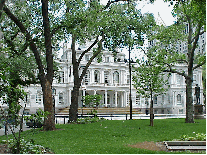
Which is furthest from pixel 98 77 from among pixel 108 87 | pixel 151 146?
pixel 151 146

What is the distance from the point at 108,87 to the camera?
57.9 m

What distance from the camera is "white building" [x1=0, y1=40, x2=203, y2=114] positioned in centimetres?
5694

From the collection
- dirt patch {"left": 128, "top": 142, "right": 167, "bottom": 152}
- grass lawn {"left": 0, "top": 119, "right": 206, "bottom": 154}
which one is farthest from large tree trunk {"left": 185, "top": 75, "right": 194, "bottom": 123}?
dirt patch {"left": 128, "top": 142, "right": 167, "bottom": 152}

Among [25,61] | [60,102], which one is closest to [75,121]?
[25,61]

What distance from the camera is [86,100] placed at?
3114 cm

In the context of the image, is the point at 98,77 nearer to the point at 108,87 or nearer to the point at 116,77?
the point at 108,87

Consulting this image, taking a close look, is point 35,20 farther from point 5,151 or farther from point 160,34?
point 5,151

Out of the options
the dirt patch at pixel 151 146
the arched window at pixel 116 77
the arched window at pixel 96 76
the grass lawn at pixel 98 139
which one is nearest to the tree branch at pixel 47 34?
the grass lawn at pixel 98 139

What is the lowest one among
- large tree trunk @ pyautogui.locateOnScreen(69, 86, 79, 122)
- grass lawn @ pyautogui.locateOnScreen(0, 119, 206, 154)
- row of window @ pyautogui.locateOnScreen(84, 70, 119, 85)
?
grass lawn @ pyautogui.locateOnScreen(0, 119, 206, 154)

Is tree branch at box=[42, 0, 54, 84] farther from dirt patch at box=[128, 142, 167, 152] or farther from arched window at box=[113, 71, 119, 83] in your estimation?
arched window at box=[113, 71, 119, 83]

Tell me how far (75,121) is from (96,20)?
32.2 ft

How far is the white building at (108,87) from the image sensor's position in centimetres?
5694

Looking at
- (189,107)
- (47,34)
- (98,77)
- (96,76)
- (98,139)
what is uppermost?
(47,34)

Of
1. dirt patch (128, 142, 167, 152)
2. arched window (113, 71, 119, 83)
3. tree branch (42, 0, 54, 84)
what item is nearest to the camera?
dirt patch (128, 142, 167, 152)
